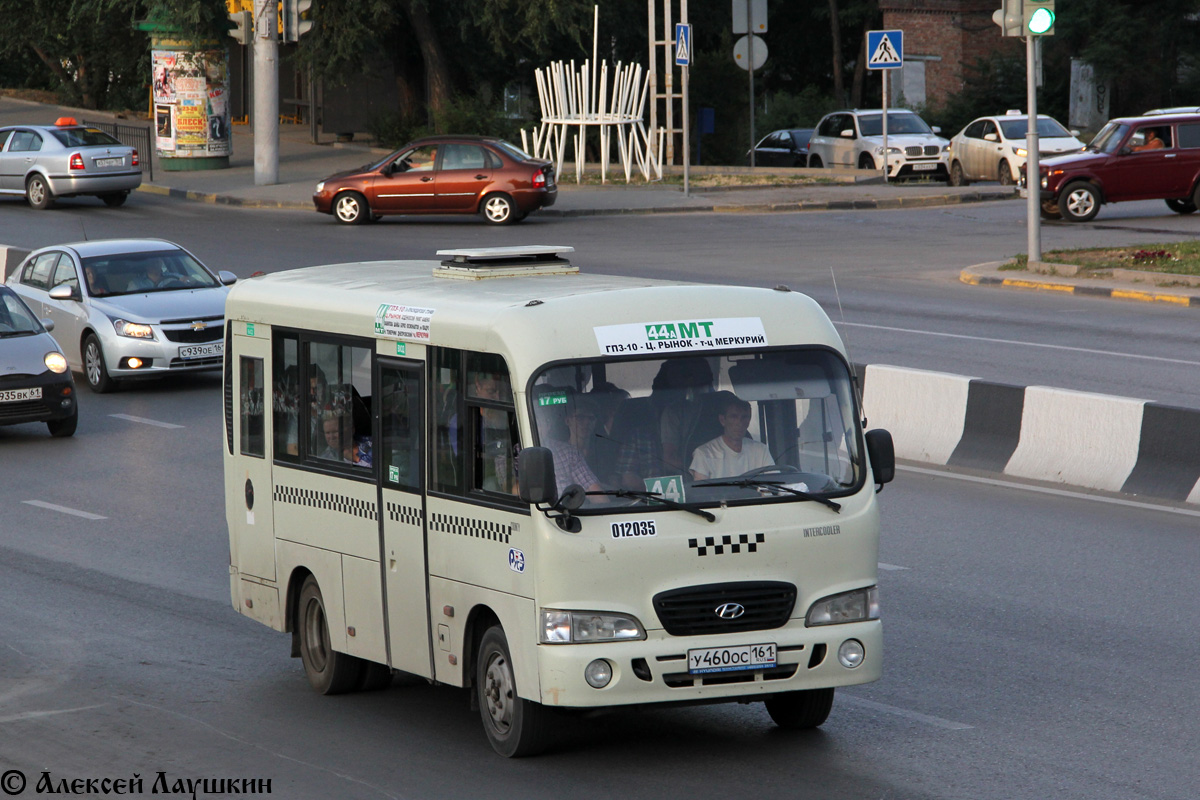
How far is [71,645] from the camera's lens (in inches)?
374

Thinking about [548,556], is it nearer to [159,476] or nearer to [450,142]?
[159,476]

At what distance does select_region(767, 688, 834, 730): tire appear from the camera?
745 centimetres

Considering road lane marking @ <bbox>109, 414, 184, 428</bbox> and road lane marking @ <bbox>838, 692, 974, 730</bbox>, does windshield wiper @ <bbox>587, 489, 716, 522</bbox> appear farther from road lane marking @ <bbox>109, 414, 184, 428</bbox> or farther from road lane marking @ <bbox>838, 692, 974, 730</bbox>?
road lane marking @ <bbox>109, 414, 184, 428</bbox>

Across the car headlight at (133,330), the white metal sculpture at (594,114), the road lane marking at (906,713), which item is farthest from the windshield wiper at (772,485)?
the white metal sculpture at (594,114)

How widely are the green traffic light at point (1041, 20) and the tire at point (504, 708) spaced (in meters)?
17.1

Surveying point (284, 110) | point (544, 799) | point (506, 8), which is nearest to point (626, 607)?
point (544, 799)

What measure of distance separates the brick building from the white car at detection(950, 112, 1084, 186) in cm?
1575

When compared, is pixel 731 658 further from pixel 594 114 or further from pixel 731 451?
pixel 594 114

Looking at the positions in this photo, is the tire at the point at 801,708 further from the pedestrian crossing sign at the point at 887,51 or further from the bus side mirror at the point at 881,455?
the pedestrian crossing sign at the point at 887,51

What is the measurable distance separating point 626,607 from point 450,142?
84.6 ft

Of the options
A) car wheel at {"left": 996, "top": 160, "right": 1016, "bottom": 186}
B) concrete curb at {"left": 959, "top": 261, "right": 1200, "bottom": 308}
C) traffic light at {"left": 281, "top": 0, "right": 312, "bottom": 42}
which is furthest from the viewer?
car wheel at {"left": 996, "top": 160, "right": 1016, "bottom": 186}

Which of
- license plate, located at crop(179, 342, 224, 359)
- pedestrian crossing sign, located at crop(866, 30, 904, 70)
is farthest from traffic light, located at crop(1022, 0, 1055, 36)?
pedestrian crossing sign, located at crop(866, 30, 904, 70)

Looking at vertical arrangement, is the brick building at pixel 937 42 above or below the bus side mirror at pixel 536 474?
above

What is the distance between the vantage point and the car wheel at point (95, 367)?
19109 millimetres
